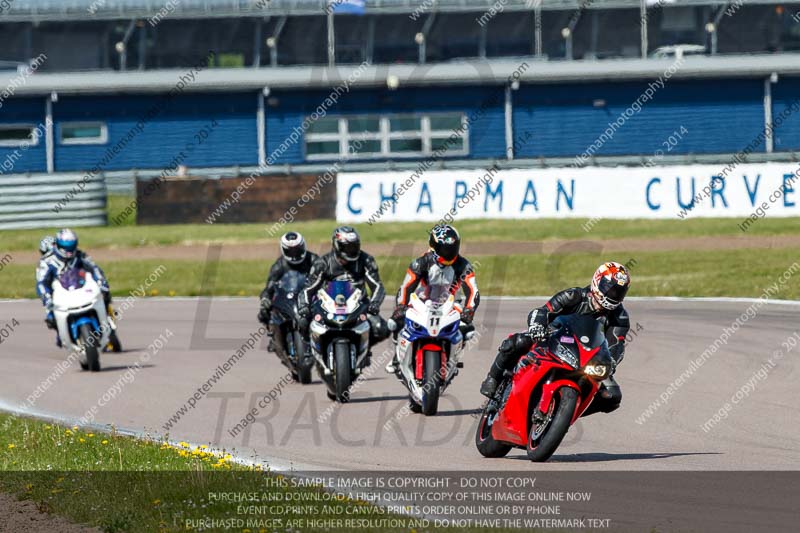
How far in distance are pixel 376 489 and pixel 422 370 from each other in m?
3.90

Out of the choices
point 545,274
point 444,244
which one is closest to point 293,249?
point 444,244

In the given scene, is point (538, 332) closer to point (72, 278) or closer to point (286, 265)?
point (286, 265)

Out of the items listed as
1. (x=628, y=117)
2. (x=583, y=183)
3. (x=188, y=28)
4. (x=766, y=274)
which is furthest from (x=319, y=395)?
(x=188, y=28)

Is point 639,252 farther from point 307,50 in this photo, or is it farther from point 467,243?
point 307,50

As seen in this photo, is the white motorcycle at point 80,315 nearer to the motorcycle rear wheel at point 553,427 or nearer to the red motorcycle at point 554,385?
the red motorcycle at point 554,385

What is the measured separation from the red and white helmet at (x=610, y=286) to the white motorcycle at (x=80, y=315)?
877 centimetres

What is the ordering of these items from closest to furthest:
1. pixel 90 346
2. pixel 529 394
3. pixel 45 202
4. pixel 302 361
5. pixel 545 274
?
pixel 529 394
pixel 302 361
pixel 90 346
pixel 545 274
pixel 45 202

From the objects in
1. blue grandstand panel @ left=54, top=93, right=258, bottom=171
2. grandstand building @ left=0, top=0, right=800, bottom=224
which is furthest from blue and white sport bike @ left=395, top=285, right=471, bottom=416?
blue grandstand panel @ left=54, top=93, right=258, bottom=171

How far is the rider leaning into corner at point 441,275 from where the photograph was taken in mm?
12664

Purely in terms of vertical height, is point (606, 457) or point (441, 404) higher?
point (606, 457)

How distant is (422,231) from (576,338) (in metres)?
21.8

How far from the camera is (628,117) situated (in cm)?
4462

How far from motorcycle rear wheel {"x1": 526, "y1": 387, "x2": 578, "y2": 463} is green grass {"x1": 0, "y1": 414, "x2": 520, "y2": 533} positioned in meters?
1.79

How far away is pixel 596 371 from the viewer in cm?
930
